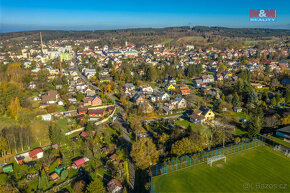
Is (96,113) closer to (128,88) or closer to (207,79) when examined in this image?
(128,88)

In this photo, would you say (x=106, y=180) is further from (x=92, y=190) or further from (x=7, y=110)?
(x=7, y=110)

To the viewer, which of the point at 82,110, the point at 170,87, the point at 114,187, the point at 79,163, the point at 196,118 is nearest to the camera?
the point at 114,187

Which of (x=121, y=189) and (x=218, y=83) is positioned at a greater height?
(x=218, y=83)

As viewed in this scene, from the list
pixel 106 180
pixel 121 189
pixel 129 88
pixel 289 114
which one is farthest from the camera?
pixel 129 88

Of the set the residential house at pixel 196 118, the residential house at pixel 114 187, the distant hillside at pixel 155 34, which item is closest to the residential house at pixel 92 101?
the residential house at pixel 196 118

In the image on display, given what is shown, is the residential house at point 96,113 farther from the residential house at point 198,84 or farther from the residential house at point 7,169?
the residential house at point 198,84

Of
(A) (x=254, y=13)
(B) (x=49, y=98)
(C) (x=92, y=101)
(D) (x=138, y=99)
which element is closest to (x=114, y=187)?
(D) (x=138, y=99)

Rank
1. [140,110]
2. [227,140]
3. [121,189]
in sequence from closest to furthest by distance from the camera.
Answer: [121,189], [227,140], [140,110]

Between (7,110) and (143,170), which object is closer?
(143,170)

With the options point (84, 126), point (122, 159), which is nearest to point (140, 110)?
point (84, 126)
